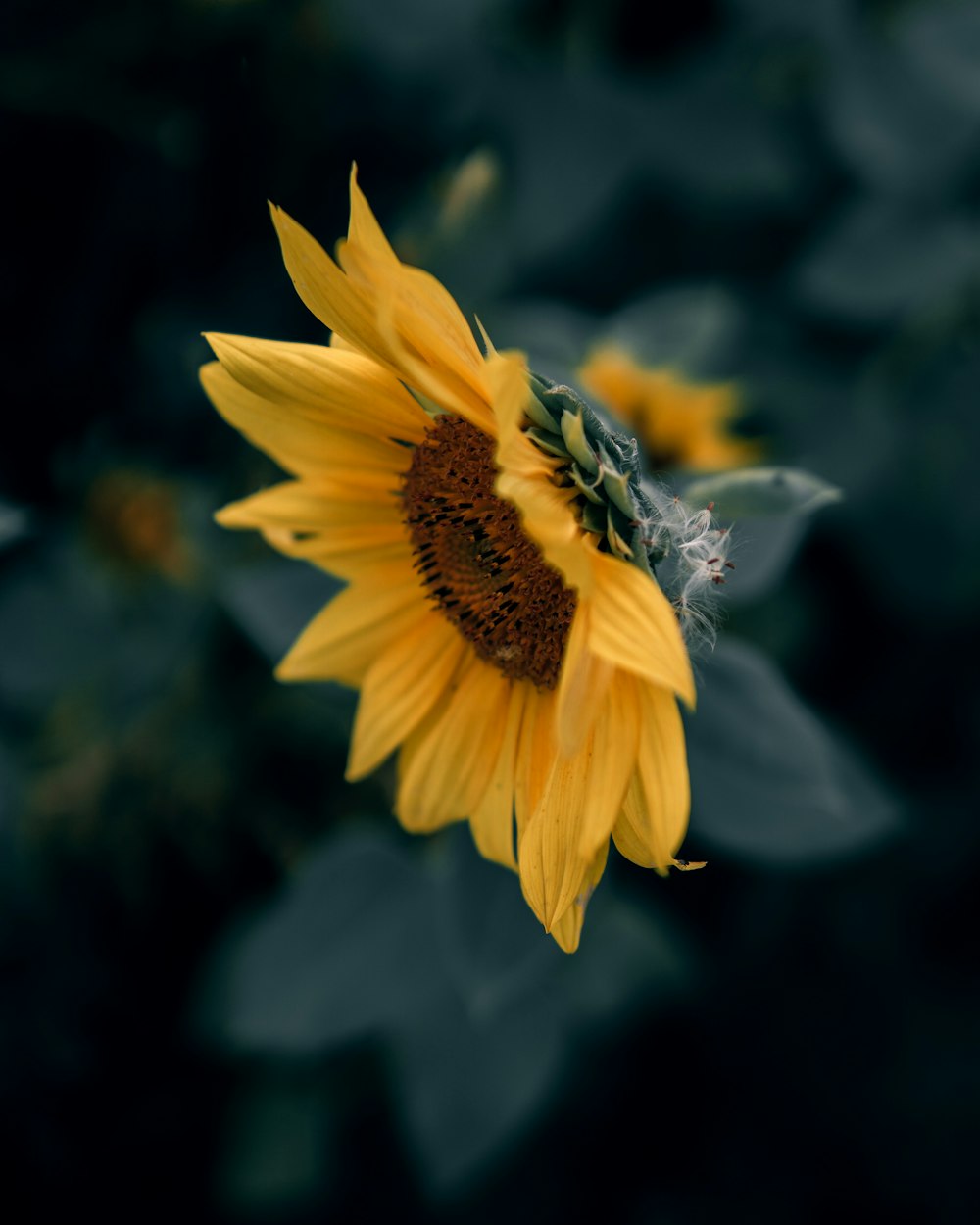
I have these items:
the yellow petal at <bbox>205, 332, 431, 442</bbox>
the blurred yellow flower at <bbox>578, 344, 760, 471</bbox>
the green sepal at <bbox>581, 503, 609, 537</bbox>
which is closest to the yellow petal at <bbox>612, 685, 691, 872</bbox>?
the green sepal at <bbox>581, 503, 609, 537</bbox>

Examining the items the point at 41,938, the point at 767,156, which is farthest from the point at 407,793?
the point at 767,156

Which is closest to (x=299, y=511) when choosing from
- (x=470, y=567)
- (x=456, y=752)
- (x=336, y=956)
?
(x=470, y=567)

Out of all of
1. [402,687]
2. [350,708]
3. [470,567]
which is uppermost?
[470,567]

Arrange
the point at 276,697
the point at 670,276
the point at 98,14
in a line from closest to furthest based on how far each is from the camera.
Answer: the point at 98,14
the point at 276,697
the point at 670,276

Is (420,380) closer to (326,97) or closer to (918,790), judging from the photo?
(326,97)

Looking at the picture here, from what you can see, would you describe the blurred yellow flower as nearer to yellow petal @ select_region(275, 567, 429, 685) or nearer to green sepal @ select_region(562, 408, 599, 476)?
yellow petal @ select_region(275, 567, 429, 685)

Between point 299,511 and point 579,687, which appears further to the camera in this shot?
point 299,511

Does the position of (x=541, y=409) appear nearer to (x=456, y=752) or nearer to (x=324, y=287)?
(x=324, y=287)
